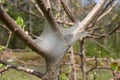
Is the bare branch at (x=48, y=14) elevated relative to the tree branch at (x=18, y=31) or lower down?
elevated

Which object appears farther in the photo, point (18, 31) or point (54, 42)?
point (54, 42)

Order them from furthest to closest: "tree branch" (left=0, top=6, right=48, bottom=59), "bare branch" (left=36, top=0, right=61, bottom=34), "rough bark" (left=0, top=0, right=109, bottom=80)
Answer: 1. "rough bark" (left=0, top=0, right=109, bottom=80)
2. "bare branch" (left=36, top=0, right=61, bottom=34)
3. "tree branch" (left=0, top=6, right=48, bottom=59)

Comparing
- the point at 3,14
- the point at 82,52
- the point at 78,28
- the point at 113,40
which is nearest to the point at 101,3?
the point at 78,28

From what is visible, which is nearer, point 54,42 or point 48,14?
point 48,14

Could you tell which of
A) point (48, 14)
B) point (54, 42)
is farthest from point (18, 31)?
point (54, 42)

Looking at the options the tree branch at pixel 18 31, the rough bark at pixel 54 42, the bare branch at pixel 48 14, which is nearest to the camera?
the tree branch at pixel 18 31

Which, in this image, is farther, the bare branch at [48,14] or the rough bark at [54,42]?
the rough bark at [54,42]

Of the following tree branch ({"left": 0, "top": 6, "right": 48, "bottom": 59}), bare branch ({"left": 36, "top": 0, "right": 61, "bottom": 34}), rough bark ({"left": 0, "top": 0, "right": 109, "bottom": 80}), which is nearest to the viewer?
tree branch ({"left": 0, "top": 6, "right": 48, "bottom": 59})

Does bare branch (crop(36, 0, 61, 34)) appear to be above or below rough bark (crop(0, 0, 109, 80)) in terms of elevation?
above

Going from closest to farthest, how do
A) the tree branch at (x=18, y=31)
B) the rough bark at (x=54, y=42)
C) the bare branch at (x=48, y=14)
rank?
the tree branch at (x=18, y=31), the bare branch at (x=48, y=14), the rough bark at (x=54, y=42)

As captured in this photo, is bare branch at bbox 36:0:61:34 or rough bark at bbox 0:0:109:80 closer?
bare branch at bbox 36:0:61:34

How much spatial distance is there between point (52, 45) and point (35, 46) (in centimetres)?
15

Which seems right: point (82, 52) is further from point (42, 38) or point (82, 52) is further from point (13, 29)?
point (13, 29)

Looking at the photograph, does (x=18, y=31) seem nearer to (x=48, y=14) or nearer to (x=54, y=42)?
(x=48, y=14)
